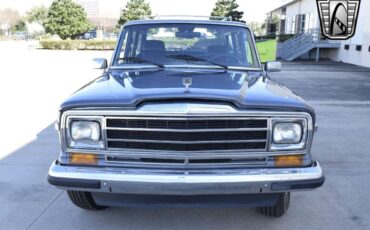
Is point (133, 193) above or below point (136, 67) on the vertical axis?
below

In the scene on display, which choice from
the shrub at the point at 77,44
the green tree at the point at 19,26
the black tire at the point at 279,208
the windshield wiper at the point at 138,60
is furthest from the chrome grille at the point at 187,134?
the green tree at the point at 19,26

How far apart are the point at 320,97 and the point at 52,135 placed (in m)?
7.13

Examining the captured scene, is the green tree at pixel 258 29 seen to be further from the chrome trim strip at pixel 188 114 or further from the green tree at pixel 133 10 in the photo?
the chrome trim strip at pixel 188 114

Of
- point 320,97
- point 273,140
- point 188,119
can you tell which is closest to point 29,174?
point 188,119

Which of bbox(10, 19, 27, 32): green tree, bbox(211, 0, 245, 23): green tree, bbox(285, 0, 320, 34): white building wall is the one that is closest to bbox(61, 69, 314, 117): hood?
bbox(285, 0, 320, 34): white building wall

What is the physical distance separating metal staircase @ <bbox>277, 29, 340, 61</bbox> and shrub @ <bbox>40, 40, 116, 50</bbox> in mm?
16924

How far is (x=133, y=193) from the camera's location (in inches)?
119

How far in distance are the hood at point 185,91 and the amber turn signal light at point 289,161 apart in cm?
35

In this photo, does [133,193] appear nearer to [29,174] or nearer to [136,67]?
[136,67]

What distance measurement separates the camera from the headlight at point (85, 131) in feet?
10.2

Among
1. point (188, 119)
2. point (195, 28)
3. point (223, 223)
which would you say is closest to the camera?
point (188, 119)

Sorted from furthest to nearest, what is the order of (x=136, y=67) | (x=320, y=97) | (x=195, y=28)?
1. (x=320, y=97)
2. (x=195, y=28)
3. (x=136, y=67)

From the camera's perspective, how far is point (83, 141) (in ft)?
10.3

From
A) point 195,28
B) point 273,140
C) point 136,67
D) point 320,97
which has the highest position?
point 195,28
